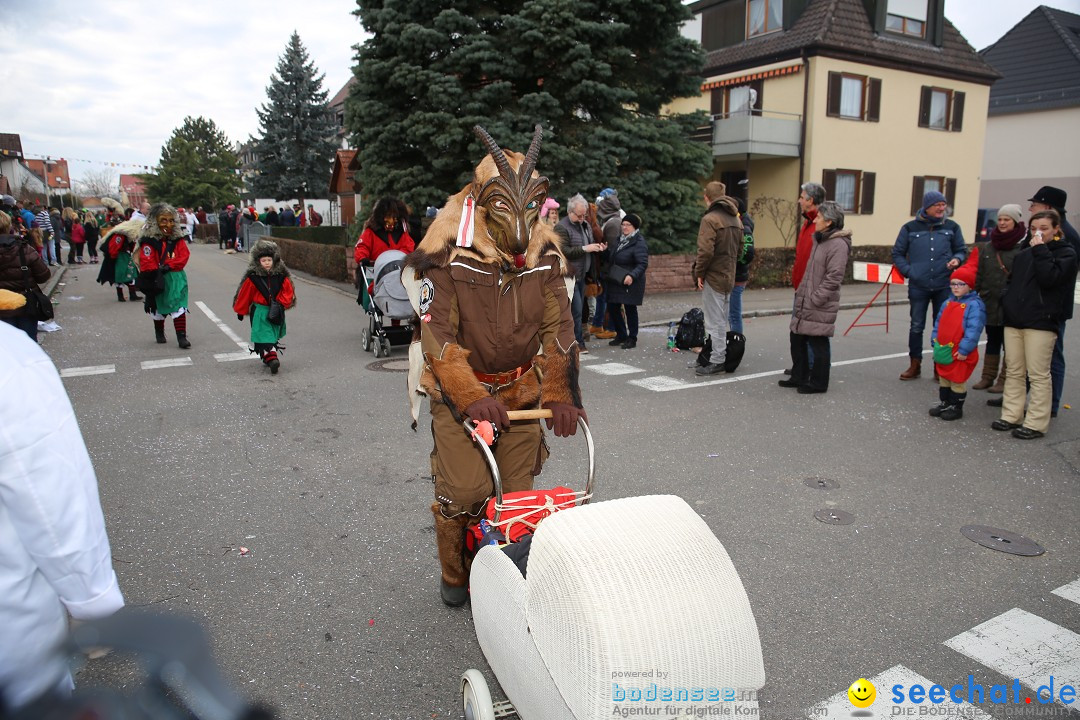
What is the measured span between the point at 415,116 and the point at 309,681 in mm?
12944

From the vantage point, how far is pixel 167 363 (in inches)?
371

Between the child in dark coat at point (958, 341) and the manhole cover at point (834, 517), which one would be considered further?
the child in dark coat at point (958, 341)

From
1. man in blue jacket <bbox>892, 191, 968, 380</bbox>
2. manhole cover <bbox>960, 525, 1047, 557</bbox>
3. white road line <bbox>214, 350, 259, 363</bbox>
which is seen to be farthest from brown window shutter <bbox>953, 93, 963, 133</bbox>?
manhole cover <bbox>960, 525, 1047, 557</bbox>

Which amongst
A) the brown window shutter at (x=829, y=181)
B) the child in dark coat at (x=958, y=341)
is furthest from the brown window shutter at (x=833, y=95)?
the child in dark coat at (x=958, y=341)

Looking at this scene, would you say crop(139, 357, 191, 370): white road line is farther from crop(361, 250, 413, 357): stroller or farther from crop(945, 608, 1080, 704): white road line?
crop(945, 608, 1080, 704): white road line

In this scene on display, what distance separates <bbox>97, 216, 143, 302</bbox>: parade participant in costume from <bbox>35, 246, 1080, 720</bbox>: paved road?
4377mm

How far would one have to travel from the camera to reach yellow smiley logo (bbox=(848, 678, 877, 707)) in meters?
2.95

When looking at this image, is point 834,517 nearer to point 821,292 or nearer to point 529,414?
point 529,414

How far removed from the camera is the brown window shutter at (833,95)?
2288 centimetres

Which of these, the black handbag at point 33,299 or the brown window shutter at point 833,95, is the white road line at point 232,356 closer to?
the black handbag at point 33,299

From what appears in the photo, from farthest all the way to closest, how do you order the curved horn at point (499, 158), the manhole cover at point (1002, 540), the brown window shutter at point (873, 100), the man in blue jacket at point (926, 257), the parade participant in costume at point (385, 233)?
the brown window shutter at point (873, 100)
the parade participant in costume at point (385, 233)
the man in blue jacket at point (926, 257)
the manhole cover at point (1002, 540)
the curved horn at point (499, 158)

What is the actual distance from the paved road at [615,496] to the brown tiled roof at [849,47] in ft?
57.5

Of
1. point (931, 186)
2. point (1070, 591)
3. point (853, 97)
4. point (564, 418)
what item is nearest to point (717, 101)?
point (853, 97)

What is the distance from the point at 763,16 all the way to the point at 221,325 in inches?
832
